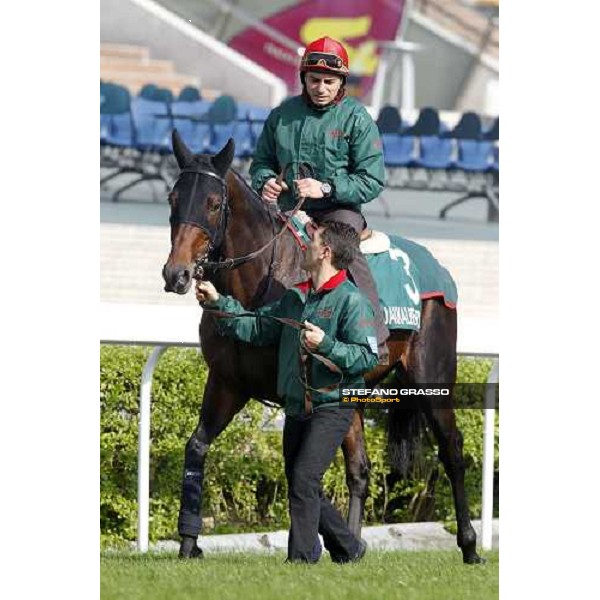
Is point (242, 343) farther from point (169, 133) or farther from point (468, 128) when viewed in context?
point (468, 128)

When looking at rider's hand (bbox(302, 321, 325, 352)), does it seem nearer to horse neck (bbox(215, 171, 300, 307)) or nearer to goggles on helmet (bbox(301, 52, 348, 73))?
horse neck (bbox(215, 171, 300, 307))

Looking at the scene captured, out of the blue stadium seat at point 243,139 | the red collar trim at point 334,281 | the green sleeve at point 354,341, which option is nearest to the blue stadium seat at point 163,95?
the blue stadium seat at point 243,139

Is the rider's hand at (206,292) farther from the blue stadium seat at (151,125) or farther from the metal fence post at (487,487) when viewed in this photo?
the blue stadium seat at (151,125)

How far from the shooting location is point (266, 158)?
22.3 feet

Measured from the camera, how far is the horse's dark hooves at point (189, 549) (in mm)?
6617

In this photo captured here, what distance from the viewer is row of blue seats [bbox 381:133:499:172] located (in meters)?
12.9

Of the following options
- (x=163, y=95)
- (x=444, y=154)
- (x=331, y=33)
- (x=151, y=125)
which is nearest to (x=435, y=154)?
(x=444, y=154)

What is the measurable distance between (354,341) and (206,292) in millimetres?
627

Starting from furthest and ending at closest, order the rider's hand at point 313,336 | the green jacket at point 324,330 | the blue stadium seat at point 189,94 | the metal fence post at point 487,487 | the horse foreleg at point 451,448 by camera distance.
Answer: the blue stadium seat at point 189,94 < the metal fence post at point 487,487 < the horse foreleg at point 451,448 < the green jacket at point 324,330 < the rider's hand at point 313,336

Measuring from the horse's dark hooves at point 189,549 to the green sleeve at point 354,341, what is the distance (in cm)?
119

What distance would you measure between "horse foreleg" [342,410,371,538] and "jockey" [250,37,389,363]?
26.5 inches

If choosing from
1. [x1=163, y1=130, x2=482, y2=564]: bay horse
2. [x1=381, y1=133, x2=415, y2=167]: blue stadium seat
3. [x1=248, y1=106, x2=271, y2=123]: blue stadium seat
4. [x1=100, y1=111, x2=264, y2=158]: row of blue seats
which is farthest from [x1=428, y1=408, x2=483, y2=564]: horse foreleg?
[x1=381, y1=133, x2=415, y2=167]: blue stadium seat
